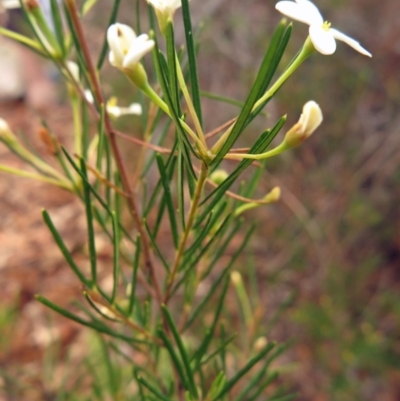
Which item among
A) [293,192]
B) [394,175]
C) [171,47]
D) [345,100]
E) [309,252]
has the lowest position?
[309,252]

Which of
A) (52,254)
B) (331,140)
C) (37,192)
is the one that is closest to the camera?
(331,140)

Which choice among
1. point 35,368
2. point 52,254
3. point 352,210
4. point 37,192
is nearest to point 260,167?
point 352,210

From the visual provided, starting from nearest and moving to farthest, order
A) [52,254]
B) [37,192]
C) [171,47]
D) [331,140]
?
[171,47]
[331,140]
[52,254]
[37,192]

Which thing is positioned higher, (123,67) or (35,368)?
(123,67)

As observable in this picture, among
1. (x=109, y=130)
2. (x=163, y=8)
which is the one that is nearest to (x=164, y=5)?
(x=163, y=8)

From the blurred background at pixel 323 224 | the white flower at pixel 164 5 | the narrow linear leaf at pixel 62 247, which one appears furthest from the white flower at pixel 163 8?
the blurred background at pixel 323 224

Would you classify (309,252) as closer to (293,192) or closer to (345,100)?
(293,192)
